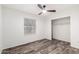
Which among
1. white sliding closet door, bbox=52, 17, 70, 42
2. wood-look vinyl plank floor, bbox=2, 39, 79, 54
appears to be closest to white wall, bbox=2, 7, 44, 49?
wood-look vinyl plank floor, bbox=2, 39, 79, 54

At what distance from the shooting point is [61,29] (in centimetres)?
378

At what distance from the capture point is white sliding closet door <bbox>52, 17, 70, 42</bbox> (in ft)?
11.2

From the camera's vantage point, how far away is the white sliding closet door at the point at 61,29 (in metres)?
3.42

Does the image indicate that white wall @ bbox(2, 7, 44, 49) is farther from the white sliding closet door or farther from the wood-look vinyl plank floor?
the white sliding closet door

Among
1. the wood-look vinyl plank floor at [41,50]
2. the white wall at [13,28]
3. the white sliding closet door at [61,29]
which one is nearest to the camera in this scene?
the wood-look vinyl plank floor at [41,50]

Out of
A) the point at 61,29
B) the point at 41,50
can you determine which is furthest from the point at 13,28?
the point at 61,29

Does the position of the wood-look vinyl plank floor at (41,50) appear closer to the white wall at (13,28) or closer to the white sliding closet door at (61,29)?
the white wall at (13,28)

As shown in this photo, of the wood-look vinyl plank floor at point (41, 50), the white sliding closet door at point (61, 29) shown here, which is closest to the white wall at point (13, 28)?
the wood-look vinyl plank floor at point (41, 50)
